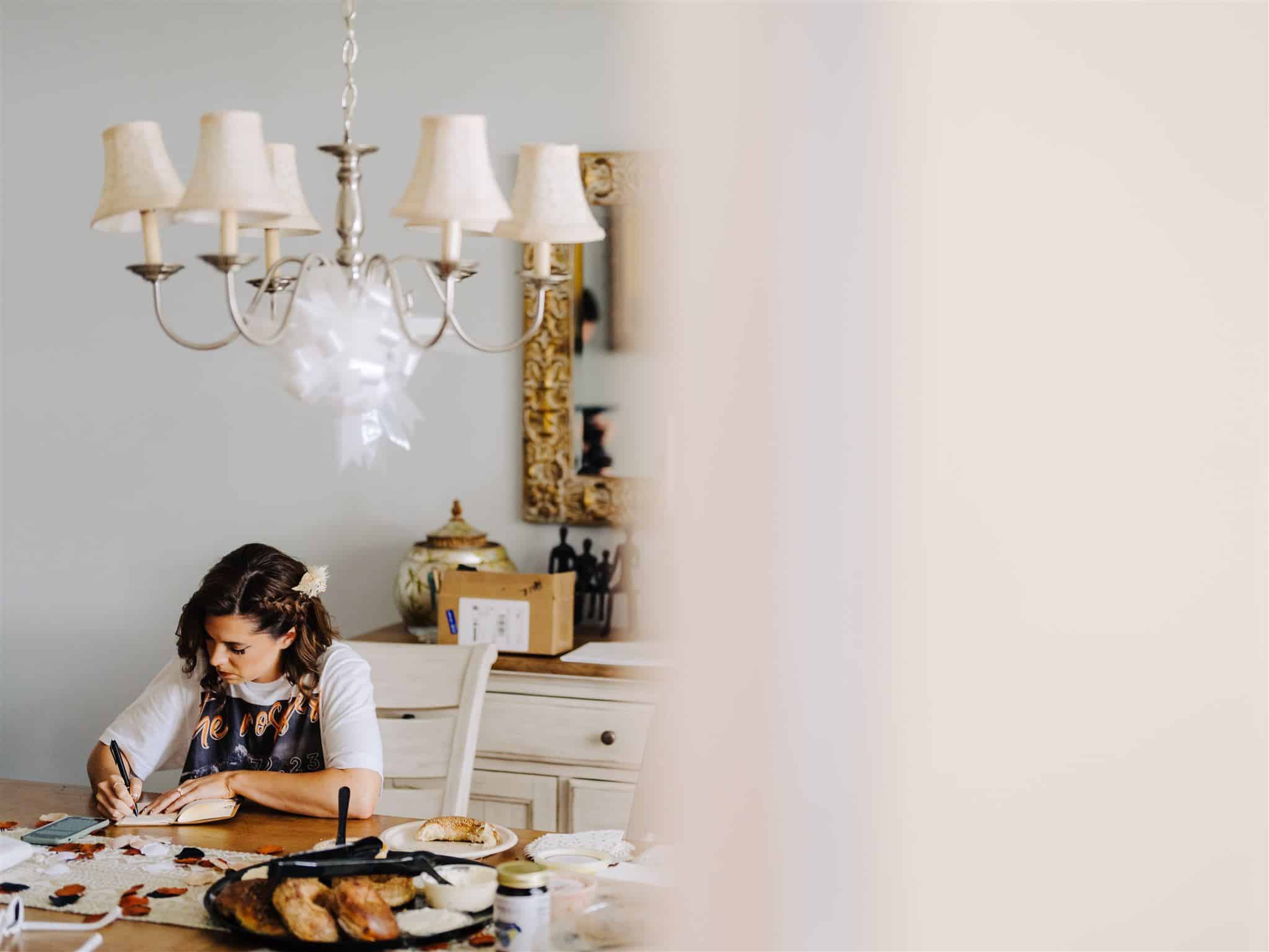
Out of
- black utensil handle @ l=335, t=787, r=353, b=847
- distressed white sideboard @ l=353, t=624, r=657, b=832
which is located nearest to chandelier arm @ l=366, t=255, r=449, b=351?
black utensil handle @ l=335, t=787, r=353, b=847

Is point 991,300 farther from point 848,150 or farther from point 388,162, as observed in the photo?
point 388,162

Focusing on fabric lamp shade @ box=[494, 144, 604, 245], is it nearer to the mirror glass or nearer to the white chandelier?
the white chandelier

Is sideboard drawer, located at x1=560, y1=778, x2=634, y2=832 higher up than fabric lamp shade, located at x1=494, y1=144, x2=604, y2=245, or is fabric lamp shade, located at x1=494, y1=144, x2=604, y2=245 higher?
fabric lamp shade, located at x1=494, y1=144, x2=604, y2=245

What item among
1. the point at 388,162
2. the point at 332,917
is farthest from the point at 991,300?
the point at 388,162

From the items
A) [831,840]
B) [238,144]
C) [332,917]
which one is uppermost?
[238,144]

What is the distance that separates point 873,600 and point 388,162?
301 centimetres

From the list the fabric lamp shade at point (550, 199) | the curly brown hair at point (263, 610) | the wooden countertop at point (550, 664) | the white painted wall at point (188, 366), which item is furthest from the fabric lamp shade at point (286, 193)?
the white painted wall at point (188, 366)

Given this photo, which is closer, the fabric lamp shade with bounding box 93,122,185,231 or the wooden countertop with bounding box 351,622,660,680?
the fabric lamp shade with bounding box 93,122,185,231

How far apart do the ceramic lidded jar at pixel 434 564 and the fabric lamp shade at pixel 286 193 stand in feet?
4.14

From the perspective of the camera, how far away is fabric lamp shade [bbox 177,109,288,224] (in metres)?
1.32

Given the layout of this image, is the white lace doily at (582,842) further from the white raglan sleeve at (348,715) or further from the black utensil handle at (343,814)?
the white raglan sleeve at (348,715)

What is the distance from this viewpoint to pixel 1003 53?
26 cm

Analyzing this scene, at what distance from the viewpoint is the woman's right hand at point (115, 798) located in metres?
1.68

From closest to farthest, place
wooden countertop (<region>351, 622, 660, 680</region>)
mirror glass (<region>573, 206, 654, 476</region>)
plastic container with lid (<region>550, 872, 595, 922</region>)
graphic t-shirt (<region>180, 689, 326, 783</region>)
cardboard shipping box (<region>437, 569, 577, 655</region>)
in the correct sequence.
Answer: plastic container with lid (<region>550, 872, 595, 922</region>) → graphic t-shirt (<region>180, 689, 326, 783</region>) → wooden countertop (<region>351, 622, 660, 680</region>) → cardboard shipping box (<region>437, 569, 577, 655</region>) → mirror glass (<region>573, 206, 654, 476</region>)
